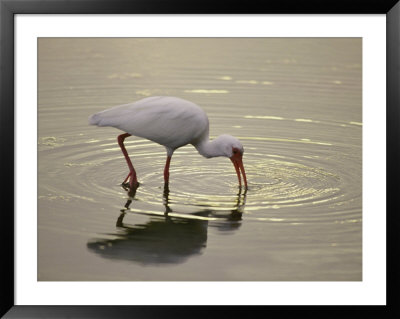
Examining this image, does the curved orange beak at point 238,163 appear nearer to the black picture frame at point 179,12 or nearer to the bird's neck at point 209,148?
the bird's neck at point 209,148

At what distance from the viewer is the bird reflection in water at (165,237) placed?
264 inches

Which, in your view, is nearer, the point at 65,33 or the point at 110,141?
the point at 65,33

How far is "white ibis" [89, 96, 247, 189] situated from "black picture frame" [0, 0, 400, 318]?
253 centimetres

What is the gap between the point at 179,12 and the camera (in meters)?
5.75

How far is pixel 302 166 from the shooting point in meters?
9.08

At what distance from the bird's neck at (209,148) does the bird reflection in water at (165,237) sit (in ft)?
2.72

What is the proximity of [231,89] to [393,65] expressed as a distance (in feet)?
20.3

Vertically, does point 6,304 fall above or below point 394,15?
below

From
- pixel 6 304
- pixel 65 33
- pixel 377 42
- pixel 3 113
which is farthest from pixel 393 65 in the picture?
pixel 6 304

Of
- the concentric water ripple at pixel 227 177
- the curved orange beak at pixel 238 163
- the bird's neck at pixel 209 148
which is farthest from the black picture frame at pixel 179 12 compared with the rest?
the bird's neck at pixel 209 148

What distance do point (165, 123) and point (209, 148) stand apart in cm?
59

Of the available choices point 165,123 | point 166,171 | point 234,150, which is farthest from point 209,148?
point 165,123

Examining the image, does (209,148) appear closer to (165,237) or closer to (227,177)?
(227,177)

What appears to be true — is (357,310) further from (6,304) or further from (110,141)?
(110,141)
